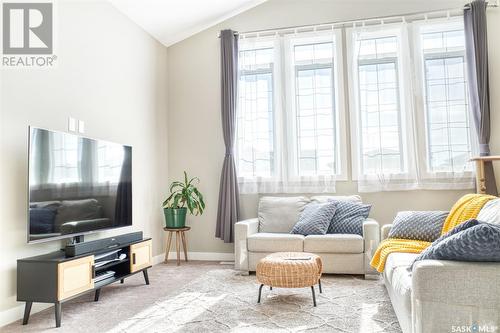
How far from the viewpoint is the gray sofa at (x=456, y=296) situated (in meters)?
1.66

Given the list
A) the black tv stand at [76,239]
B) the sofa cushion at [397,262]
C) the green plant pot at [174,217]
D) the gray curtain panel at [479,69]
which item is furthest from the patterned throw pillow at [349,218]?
the black tv stand at [76,239]

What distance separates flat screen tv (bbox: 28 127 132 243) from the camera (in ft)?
9.52

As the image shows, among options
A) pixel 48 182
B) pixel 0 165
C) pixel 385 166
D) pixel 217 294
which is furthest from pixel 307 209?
pixel 0 165

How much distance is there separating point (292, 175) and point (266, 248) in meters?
1.23

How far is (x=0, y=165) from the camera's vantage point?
2.87 metres

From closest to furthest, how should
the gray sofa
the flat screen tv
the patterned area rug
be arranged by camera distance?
1. the gray sofa
2. the patterned area rug
3. the flat screen tv

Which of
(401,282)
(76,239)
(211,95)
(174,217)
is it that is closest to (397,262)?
(401,282)

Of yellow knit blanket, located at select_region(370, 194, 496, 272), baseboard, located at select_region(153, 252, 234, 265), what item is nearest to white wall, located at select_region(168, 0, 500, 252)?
baseboard, located at select_region(153, 252, 234, 265)

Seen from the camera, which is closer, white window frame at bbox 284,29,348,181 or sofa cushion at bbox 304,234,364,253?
sofa cushion at bbox 304,234,364,253

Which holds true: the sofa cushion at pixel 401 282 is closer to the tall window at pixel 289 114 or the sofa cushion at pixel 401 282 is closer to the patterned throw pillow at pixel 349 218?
the patterned throw pillow at pixel 349 218

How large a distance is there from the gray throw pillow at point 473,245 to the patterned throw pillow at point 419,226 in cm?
148

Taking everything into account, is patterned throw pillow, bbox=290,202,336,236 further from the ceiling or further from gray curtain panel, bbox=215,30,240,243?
the ceiling

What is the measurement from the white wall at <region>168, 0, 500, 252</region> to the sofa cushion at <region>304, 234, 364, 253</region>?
96 centimetres

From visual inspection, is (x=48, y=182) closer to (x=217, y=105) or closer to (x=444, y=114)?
(x=217, y=105)
